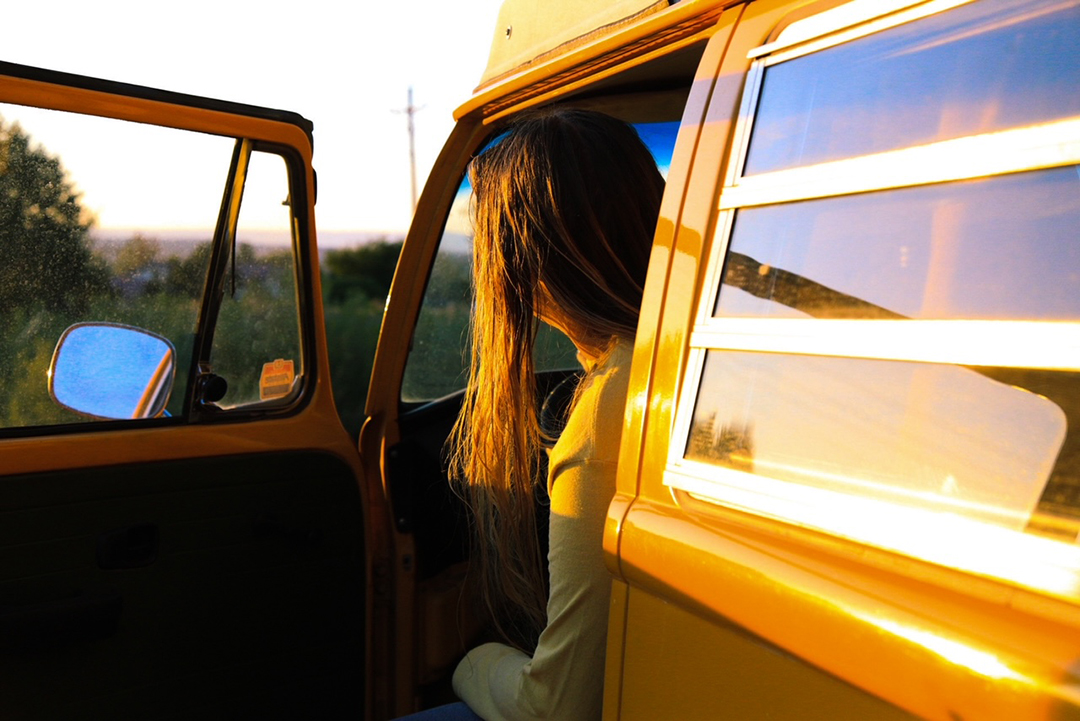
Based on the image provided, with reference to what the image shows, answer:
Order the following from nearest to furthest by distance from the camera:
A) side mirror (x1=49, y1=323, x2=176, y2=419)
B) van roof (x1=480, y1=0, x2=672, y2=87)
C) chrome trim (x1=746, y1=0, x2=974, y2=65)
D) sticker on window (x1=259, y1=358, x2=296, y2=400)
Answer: chrome trim (x1=746, y1=0, x2=974, y2=65) < van roof (x1=480, y1=0, x2=672, y2=87) < side mirror (x1=49, y1=323, x2=176, y2=419) < sticker on window (x1=259, y1=358, x2=296, y2=400)

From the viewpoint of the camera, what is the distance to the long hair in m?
1.66

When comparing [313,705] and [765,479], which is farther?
[313,705]

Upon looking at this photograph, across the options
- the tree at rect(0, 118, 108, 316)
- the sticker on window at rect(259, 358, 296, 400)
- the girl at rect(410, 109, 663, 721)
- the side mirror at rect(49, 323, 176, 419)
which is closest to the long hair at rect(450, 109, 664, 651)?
the girl at rect(410, 109, 663, 721)

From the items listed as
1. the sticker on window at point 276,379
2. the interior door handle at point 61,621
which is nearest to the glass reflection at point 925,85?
the sticker on window at point 276,379

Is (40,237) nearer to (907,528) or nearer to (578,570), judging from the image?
(578,570)

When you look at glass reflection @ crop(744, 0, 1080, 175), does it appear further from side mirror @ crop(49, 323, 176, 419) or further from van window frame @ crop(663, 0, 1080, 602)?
side mirror @ crop(49, 323, 176, 419)

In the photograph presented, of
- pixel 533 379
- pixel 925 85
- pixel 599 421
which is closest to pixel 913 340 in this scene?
pixel 925 85

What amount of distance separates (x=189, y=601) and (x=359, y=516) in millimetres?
504

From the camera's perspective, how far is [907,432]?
954mm

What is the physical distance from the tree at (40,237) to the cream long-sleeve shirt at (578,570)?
4.55 feet

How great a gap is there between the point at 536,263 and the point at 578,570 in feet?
1.94

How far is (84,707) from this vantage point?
213cm

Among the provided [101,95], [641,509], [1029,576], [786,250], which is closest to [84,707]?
[101,95]

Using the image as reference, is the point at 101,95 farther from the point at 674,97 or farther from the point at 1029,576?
the point at 1029,576
